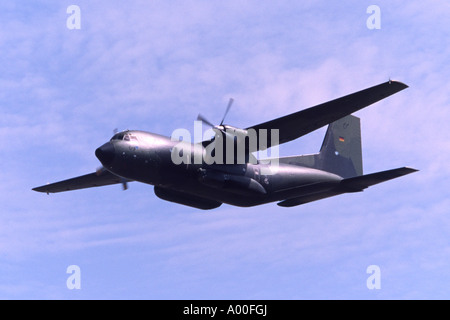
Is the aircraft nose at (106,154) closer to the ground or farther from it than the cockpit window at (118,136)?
closer to the ground

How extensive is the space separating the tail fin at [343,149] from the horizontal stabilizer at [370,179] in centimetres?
203

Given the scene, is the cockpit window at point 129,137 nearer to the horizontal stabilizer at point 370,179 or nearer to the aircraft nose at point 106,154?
the aircraft nose at point 106,154

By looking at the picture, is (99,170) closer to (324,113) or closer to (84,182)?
(84,182)

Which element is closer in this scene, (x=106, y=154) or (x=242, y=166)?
(x=106, y=154)

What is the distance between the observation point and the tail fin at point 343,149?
34.1 meters

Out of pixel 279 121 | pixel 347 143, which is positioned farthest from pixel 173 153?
pixel 347 143

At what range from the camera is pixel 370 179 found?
100 ft

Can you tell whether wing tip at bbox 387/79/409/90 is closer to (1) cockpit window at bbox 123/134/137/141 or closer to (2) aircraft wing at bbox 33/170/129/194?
(1) cockpit window at bbox 123/134/137/141

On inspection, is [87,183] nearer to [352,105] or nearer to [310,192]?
[310,192]

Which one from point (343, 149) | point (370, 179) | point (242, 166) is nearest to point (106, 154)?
point (242, 166)

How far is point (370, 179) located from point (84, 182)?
15.5 metres

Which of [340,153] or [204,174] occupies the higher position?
[340,153]

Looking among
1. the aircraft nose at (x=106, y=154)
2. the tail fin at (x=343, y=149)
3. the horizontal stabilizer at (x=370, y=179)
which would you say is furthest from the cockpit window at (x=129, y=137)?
Result: the horizontal stabilizer at (x=370, y=179)

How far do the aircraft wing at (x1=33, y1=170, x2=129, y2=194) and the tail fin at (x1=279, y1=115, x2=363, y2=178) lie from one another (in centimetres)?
971
